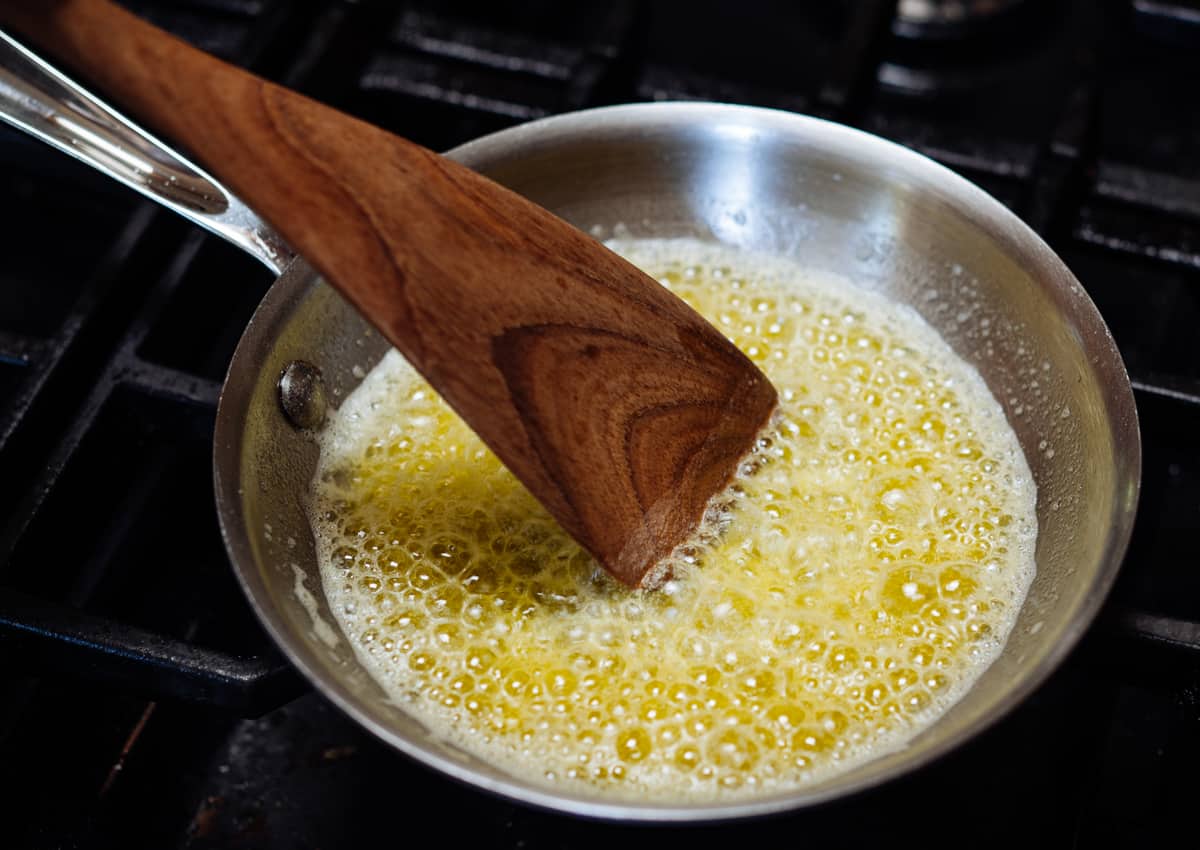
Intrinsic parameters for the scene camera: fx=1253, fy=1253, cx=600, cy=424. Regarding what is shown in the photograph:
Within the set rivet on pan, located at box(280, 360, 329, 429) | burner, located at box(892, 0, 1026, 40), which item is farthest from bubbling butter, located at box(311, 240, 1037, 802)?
burner, located at box(892, 0, 1026, 40)

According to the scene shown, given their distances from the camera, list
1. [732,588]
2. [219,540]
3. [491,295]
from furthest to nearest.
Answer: [219,540] → [732,588] → [491,295]

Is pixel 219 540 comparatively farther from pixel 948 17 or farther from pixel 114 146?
pixel 948 17

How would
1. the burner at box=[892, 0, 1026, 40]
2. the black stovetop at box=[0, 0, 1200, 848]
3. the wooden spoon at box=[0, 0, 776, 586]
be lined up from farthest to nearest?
the burner at box=[892, 0, 1026, 40]
the black stovetop at box=[0, 0, 1200, 848]
the wooden spoon at box=[0, 0, 776, 586]

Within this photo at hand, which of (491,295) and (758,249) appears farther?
(758,249)

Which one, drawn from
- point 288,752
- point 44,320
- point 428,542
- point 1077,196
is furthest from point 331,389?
point 1077,196

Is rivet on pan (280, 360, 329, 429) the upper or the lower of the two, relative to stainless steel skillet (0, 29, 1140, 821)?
lower

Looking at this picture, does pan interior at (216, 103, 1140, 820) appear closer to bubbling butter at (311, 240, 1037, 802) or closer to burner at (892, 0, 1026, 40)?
bubbling butter at (311, 240, 1037, 802)

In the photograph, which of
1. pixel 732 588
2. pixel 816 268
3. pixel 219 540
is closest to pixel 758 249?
pixel 816 268
